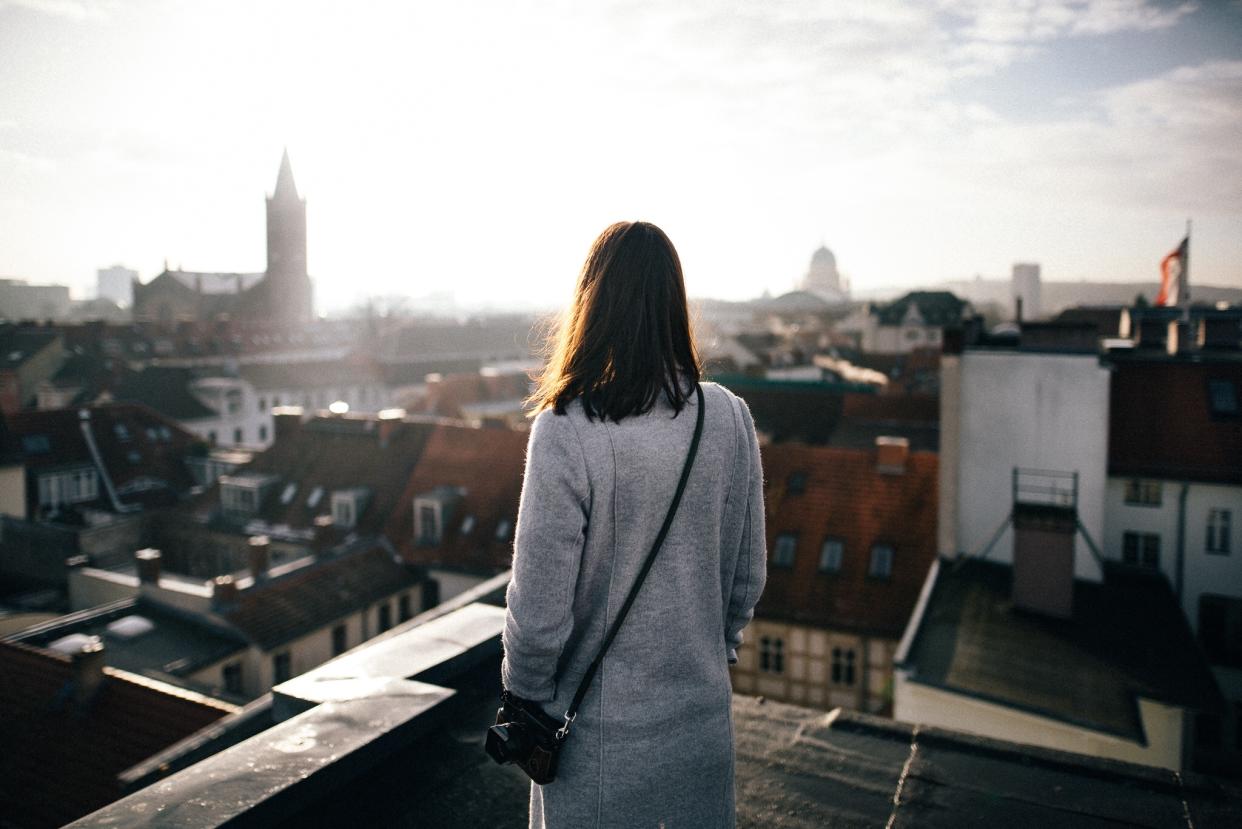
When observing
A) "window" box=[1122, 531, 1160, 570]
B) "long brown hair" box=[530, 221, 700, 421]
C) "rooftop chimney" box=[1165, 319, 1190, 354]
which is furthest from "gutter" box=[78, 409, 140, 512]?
"long brown hair" box=[530, 221, 700, 421]

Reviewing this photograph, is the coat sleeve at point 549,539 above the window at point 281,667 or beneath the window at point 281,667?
above

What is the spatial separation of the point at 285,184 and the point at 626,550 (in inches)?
4434

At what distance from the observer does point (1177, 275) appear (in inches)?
1026

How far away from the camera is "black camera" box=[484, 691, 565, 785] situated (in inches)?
88.4

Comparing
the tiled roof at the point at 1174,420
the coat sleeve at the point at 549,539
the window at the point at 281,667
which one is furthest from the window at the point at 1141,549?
the coat sleeve at the point at 549,539

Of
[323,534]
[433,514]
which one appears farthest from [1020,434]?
[323,534]

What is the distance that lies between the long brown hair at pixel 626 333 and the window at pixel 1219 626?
18.0 meters

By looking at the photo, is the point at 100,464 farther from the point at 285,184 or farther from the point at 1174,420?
the point at 285,184

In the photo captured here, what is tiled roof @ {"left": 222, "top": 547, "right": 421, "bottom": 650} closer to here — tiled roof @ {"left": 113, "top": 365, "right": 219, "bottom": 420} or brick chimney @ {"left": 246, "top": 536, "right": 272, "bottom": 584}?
brick chimney @ {"left": 246, "top": 536, "right": 272, "bottom": 584}

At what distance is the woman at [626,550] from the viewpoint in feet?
7.09

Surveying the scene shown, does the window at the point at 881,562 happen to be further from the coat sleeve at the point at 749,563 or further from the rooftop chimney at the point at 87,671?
the coat sleeve at the point at 749,563

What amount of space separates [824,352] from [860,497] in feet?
138

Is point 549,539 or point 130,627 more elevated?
point 549,539

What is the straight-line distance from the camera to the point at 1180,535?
53.7ft
